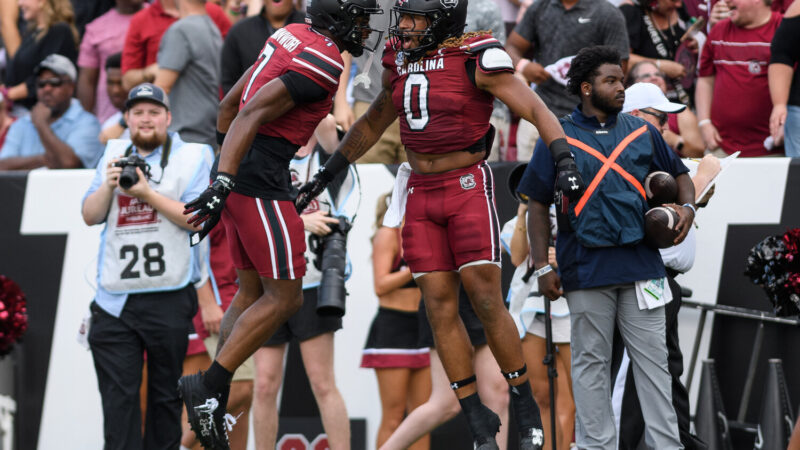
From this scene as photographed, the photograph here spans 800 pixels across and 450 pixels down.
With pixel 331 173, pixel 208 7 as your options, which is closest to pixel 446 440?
pixel 331 173

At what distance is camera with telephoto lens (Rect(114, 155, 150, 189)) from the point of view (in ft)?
23.9

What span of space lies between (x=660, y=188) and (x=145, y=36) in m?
5.17

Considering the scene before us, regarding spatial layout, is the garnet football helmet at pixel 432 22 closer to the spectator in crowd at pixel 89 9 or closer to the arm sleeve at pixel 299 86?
the arm sleeve at pixel 299 86

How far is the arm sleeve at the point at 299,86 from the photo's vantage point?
19.6 ft

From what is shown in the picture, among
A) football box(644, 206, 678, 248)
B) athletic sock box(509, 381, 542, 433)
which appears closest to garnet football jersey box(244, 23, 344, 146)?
athletic sock box(509, 381, 542, 433)

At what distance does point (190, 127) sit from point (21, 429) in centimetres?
264

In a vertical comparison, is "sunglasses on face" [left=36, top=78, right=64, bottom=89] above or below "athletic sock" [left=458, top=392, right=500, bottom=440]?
above

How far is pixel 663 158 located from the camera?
6738 millimetres

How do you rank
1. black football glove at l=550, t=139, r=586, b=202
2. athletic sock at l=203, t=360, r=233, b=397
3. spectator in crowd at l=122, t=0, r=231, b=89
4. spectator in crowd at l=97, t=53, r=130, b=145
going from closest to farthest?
black football glove at l=550, t=139, r=586, b=202 < athletic sock at l=203, t=360, r=233, b=397 < spectator in crowd at l=122, t=0, r=231, b=89 < spectator in crowd at l=97, t=53, r=130, b=145

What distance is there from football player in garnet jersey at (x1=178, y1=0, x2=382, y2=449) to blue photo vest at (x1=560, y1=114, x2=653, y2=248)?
4.44ft

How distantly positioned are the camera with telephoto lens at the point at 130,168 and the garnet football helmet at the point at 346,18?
5.77ft

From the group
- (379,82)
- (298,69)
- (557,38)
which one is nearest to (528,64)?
(557,38)

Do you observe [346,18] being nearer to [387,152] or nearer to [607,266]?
[607,266]

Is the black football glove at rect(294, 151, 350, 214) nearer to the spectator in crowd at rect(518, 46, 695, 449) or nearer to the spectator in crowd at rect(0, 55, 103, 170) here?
the spectator in crowd at rect(518, 46, 695, 449)
